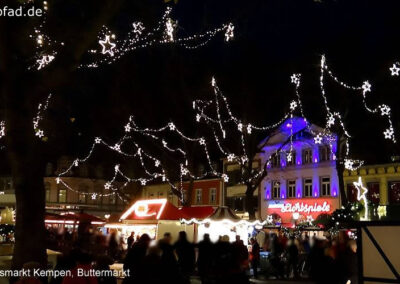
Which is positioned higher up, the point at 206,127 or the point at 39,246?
the point at 206,127

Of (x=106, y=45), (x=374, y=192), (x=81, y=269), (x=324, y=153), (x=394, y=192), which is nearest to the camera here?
(x=81, y=269)

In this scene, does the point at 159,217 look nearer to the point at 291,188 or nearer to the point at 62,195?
the point at 291,188

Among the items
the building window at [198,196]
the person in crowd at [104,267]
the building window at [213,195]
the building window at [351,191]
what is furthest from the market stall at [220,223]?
the building window at [198,196]

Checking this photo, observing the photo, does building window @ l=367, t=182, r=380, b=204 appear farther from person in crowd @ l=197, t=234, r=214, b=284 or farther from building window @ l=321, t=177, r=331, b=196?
person in crowd @ l=197, t=234, r=214, b=284

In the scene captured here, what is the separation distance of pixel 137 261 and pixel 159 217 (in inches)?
517

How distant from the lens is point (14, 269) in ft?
28.9

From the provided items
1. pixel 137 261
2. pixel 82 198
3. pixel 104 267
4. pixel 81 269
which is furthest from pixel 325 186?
pixel 81 269

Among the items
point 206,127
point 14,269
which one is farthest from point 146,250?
point 206,127

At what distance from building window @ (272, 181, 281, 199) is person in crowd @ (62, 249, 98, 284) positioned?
35649 millimetres

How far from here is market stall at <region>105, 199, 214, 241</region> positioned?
21.7 m

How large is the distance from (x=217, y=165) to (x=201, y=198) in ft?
11.0

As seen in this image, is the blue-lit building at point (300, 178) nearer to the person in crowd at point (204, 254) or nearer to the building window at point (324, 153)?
the building window at point (324, 153)

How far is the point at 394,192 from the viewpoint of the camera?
3406cm

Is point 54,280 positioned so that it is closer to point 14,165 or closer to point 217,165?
point 14,165
